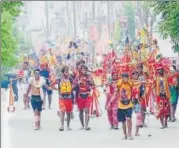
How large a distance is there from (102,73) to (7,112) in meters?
2.95

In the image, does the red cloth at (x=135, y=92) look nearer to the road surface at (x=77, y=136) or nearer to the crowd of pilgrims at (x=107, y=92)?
the crowd of pilgrims at (x=107, y=92)

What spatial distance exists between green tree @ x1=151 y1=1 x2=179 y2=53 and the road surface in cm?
236

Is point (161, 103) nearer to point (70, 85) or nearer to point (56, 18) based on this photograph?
point (70, 85)

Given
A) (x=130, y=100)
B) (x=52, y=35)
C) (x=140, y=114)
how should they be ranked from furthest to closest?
(x=52, y=35) < (x=140, y=114) < (x=130, y=100)

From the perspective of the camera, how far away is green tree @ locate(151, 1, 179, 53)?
22734 millimetres

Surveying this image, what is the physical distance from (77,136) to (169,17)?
5678 mm

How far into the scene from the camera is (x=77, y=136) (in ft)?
61.1

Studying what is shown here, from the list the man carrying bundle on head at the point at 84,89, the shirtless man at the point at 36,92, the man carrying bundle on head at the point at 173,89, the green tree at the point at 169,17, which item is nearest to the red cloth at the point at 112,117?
the man carrying bundle on head at the point at 84,89

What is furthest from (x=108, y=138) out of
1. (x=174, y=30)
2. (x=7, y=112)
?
(x=7, y=112)

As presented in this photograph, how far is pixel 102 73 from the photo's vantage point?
82.3ft

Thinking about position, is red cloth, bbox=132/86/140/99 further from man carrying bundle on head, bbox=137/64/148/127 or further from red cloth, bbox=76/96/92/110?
red cloth, bbox=76/96/92/110

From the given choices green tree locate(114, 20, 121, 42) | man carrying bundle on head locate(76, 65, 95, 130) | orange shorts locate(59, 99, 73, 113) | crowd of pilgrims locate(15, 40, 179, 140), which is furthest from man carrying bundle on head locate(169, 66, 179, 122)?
green tree locate(114, 20, 121, 42)

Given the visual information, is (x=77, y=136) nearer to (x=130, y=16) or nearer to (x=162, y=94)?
(x=162, y=94)

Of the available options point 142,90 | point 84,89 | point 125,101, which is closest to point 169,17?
point 84,89
